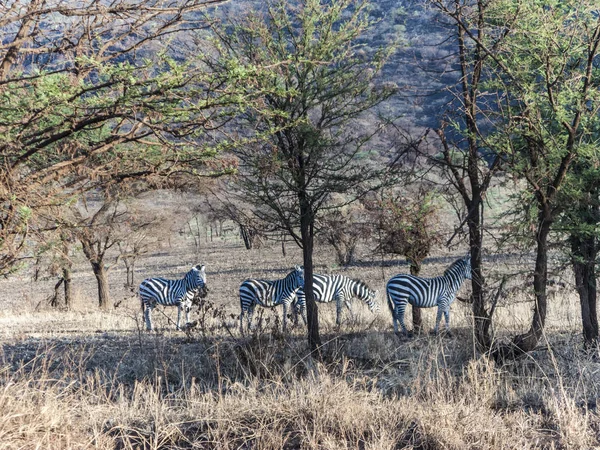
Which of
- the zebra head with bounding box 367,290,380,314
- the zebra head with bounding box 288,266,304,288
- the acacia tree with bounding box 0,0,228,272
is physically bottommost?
the zebra head with bounding box 367,290,380,314

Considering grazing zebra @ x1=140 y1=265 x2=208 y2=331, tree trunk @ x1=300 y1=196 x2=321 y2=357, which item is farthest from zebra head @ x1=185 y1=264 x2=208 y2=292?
tree trunk @ x1=300 y1=196 x2=321 y2=357

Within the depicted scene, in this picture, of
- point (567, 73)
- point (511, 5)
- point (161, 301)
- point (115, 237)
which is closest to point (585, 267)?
point (567, 73)

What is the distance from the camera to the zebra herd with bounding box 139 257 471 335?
44.9 ft

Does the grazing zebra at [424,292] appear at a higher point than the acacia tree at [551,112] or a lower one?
lower

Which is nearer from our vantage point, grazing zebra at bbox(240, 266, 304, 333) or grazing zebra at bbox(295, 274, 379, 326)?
grazing zebra at bbox(240, 266, 304, 333)

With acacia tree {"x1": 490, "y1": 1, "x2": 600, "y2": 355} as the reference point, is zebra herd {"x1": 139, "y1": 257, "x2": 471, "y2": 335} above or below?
below

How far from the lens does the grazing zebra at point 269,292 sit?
15484mm

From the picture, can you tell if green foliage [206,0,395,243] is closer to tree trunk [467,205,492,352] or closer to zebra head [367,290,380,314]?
tree trunk [467,205,492,352]

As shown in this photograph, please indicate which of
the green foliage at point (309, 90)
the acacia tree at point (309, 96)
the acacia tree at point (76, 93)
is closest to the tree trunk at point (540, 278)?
the acacia tree at point (309, 96)

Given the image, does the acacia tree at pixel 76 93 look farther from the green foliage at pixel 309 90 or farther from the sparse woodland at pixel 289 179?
the green foliage at pixel 309 90

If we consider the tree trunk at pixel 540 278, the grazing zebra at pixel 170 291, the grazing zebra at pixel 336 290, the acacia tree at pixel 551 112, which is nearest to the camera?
the acacia tree at pixel 551 112

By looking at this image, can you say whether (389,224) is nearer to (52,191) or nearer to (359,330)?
(359,330)

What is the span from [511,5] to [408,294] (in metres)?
7.44

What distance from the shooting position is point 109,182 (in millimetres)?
6176
